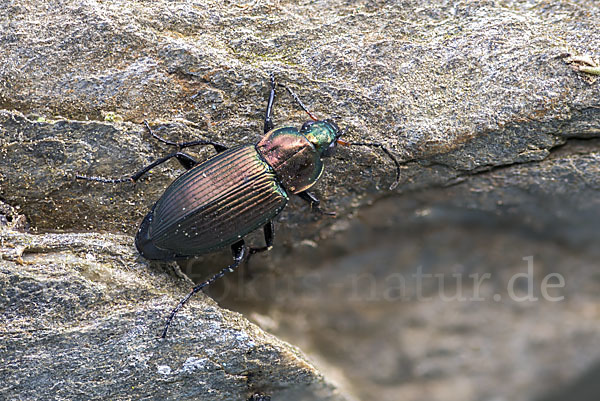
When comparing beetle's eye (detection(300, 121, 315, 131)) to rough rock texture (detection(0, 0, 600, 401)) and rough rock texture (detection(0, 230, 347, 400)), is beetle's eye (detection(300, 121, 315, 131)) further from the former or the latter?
rough rock texture (detection(0, 230, 347, 400))

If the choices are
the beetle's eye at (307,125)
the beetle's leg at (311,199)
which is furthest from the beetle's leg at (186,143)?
the beetle's leg at (311,199)

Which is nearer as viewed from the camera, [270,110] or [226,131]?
[270,110]

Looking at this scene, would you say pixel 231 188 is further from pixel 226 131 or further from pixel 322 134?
pixel 322 134

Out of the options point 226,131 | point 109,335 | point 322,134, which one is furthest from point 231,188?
point 109,335

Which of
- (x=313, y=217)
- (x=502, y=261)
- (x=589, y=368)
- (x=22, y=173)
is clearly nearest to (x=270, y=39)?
(x=313, y=217)

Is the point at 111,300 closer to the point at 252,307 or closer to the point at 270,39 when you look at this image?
the point at 252,307

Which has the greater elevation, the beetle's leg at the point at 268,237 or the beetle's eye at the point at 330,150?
the beetle's eye at the point at 330,150

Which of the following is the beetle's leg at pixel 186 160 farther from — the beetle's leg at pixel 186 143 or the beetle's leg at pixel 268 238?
the beetle's leg at pixel 268 238
